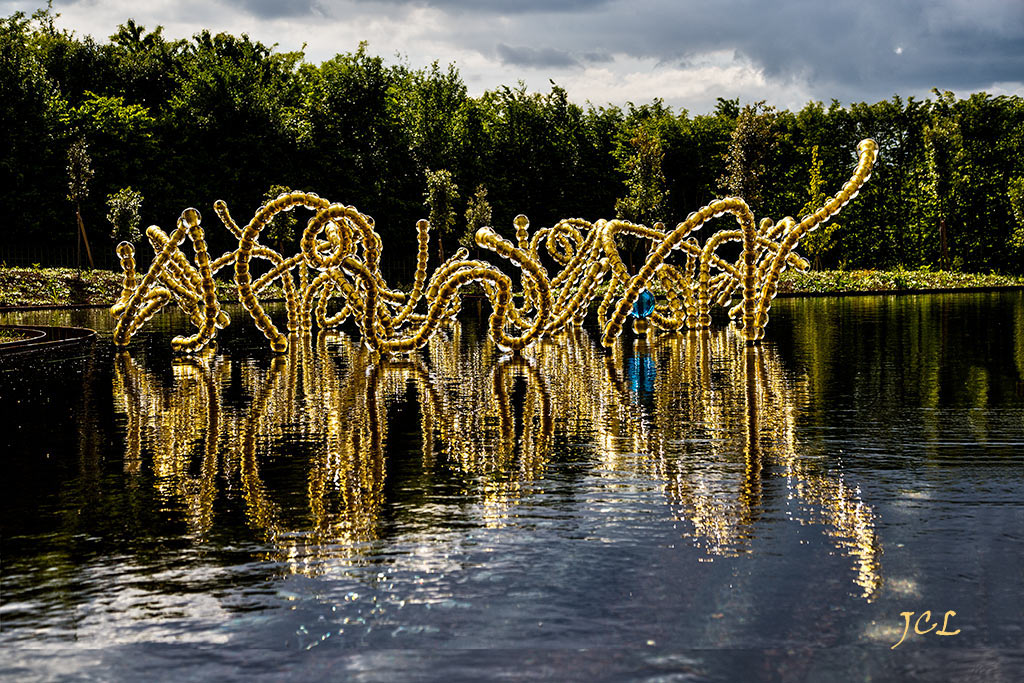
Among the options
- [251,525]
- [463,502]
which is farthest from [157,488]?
[463,502]

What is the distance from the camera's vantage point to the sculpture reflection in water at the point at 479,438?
20.7ft

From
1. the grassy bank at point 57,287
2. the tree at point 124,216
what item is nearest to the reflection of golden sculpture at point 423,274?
the grassy bank at point 57,287

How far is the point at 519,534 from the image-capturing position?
592cm

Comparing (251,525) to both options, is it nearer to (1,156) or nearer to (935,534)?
(935,534)

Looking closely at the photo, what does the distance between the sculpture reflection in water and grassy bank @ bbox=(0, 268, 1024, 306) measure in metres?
28.7

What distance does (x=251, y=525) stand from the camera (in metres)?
6.24

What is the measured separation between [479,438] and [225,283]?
161 feet

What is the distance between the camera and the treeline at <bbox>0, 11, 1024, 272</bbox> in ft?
187

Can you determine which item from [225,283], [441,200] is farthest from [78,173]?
[441,200]

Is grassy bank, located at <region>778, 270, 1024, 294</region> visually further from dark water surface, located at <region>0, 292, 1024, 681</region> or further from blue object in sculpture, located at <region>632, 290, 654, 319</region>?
dark water surface, located at <region>0, 292, 1024, 681</region>

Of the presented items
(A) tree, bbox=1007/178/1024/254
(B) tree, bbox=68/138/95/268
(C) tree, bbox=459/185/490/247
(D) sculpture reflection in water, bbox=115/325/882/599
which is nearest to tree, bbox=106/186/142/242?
(B) tree, bbox=68/138/95/268

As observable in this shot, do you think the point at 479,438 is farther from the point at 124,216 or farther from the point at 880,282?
the point at 880,282

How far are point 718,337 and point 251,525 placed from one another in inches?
681

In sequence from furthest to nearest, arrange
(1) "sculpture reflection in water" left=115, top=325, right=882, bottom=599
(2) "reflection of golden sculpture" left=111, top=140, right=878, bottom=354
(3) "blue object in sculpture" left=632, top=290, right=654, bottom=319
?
1. (3) "blue object in sculpture" left=632, top=290, right=654, bottom=319
2. (2) "reflection of golden sculpture" left=111, top=140, right=878, bottom=354
3. (1) "sculpture reflection in water" left=115, top=325, right=882, bottom=599
